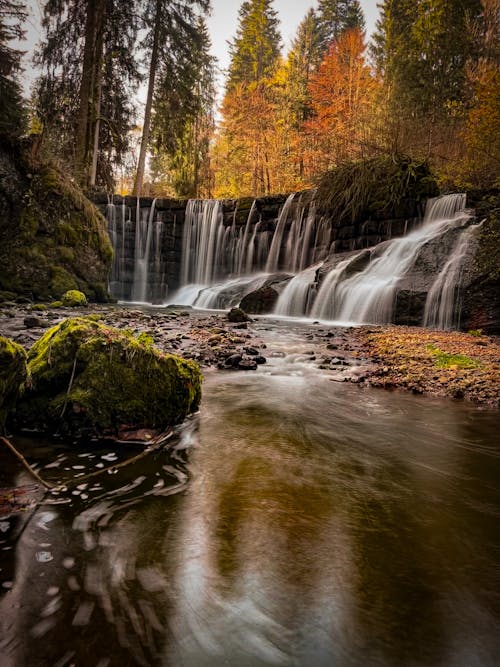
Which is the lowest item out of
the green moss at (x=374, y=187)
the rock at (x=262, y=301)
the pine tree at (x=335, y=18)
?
the rock at (x=262, y=301)

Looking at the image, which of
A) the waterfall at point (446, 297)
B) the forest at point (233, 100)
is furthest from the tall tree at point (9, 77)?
the waterfall at point (446, 297)

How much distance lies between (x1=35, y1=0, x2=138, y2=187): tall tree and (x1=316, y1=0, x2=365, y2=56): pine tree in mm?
24122

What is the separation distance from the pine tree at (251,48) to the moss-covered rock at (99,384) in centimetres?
3631

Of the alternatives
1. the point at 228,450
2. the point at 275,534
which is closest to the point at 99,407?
the point at 228,450

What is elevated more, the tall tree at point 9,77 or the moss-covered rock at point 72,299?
the tall tree at point 9,77

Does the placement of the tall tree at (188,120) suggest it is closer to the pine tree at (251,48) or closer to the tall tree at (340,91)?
the tall tree at (340,91)

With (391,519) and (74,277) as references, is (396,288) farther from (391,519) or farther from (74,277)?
(74,277)

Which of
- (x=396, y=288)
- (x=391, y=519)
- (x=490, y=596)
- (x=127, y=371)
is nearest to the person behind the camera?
(x=490, y=596)

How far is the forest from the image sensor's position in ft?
55.7

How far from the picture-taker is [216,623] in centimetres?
128

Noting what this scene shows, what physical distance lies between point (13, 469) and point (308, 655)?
184 cm

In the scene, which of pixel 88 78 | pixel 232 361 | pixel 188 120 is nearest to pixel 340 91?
pixel 188 120

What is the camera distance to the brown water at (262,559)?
1.19m

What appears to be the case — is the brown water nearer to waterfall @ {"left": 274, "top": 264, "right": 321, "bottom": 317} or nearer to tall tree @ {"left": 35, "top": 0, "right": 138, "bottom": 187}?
waterfall @ {"left": 274, "top": 264, "right": 321, "bottom": 317}
